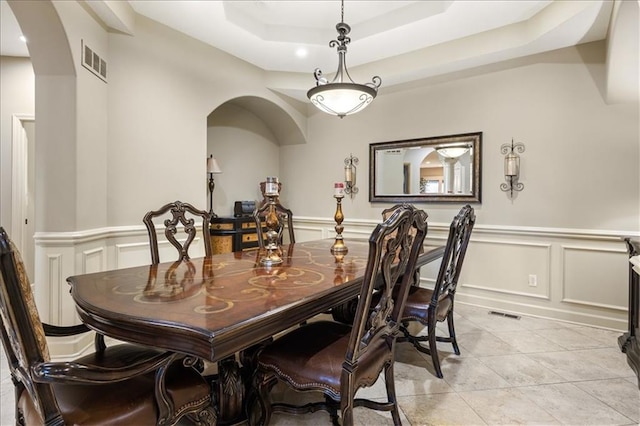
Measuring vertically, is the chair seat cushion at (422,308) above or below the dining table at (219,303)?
below

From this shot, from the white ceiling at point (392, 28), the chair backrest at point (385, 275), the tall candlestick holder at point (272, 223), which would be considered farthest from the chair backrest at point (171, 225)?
the white ceiling at point (392, 28)

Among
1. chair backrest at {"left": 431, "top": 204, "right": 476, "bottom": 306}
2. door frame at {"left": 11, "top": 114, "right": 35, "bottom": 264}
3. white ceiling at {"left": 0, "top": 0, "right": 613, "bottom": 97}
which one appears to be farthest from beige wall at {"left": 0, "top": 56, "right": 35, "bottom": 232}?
chair backrest at {"left": 431, "top": 204, "right": 476, "bottom": 306}

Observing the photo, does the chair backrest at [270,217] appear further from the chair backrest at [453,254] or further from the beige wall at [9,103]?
the beige wall at [9,103]

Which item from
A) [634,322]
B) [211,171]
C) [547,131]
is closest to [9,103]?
[211,171]

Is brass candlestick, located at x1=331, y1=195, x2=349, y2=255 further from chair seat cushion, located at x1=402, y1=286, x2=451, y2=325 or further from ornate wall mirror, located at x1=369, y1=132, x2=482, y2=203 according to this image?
ornate wall mirror, located at x1=369, y1=132, x2=482, y2=203

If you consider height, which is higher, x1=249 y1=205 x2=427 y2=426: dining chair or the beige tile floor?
x1=249 y1=205 x2=427 y2=426: dining chair

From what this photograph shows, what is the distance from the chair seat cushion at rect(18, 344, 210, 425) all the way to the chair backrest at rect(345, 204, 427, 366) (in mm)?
613

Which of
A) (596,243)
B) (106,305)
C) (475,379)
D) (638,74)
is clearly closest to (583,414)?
(475,379)

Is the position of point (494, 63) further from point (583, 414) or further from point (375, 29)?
point (583, 414)

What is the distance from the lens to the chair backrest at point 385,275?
3.90ft

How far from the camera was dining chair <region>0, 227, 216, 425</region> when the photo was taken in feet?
3.06

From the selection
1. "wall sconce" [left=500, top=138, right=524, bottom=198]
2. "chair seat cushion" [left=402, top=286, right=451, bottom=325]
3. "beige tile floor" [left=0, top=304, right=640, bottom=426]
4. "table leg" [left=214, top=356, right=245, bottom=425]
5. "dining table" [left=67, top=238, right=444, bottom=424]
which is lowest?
"beige tile floor" [left=0, top=304, right=640, bottom=426]

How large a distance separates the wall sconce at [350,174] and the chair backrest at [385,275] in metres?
3.16

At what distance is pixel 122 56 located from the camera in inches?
116
